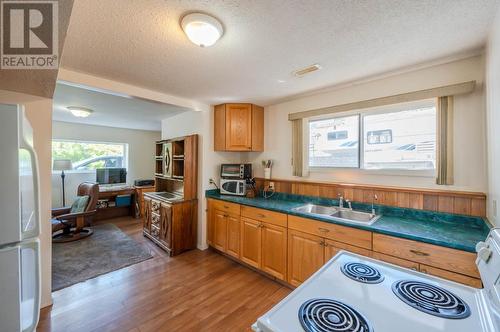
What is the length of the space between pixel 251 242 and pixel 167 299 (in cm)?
107

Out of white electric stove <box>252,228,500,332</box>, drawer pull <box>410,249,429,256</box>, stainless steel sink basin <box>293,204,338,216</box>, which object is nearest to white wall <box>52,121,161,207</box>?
stainless steel sink basin <box>293,204,338,216</box>

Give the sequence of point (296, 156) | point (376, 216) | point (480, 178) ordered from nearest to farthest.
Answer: point (480, 178)
point (376, 216)
point (296, 156)

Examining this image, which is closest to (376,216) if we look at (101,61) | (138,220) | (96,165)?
(101,61)

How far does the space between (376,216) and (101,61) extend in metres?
3.02

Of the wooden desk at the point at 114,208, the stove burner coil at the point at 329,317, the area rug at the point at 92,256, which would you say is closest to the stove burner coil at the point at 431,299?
the stove burner coil at the point at 329,317

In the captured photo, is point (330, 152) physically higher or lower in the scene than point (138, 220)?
higher

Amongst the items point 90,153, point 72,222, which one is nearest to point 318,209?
point 72,222

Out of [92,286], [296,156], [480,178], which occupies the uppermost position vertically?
[296,156]

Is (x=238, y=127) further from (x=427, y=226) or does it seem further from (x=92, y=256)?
(x=92, y=256)

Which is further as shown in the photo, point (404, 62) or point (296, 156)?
point (296, 156)

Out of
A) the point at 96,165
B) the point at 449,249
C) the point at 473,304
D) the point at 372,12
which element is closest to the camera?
the point at 473,304

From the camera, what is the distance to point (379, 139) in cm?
231

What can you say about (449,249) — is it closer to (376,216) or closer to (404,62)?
(376,216)

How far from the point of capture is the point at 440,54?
1.75 m
